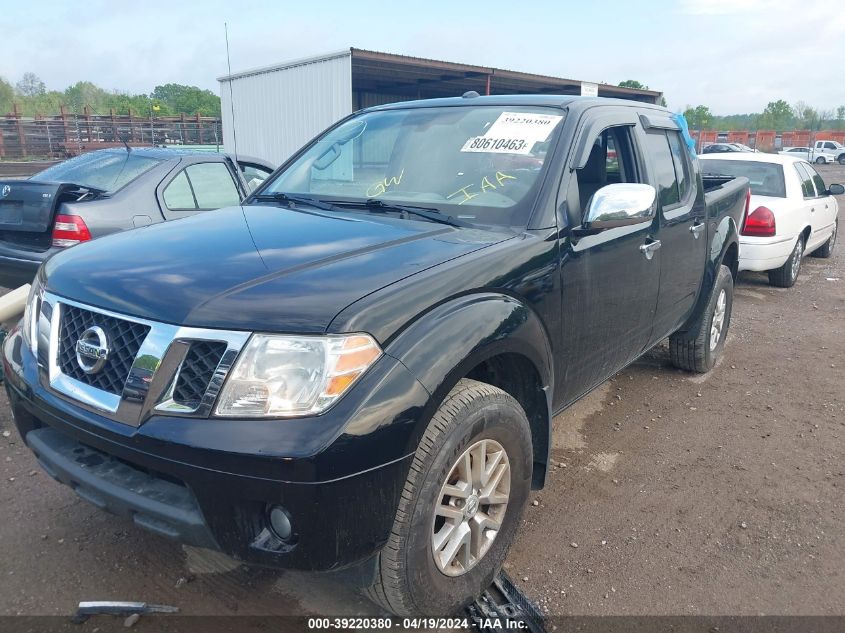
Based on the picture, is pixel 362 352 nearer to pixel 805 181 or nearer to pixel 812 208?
pixel 812 208

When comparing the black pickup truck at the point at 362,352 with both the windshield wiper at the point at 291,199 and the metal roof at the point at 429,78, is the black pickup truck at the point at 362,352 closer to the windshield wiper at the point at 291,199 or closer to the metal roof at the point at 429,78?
the windshield wiper at the point at 291,199

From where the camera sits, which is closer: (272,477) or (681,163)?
(272,477)

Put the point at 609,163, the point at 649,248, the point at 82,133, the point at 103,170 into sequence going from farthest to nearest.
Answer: the point at 82,133, the point at 103,170, the point at 609,163, the point at 649,248

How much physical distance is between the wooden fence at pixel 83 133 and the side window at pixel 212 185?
29.2 meters

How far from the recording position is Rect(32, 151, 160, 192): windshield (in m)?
5.63

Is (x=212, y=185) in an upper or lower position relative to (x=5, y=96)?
lower

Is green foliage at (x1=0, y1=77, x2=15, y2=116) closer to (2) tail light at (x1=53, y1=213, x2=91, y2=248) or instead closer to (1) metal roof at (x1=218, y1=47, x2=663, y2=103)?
(1) metal roof at (x1=218, y1=47, x2=663, y2=103)

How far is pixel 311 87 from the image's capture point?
1566 centimetres

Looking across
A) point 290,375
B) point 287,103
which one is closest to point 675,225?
point 290,375

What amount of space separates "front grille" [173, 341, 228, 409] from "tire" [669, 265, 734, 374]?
148 inches

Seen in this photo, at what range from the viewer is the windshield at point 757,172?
26.9 ft

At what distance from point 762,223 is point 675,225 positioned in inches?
181

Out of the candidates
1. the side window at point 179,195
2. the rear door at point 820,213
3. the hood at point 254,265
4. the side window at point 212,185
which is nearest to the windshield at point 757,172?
the rear door at point 820,213

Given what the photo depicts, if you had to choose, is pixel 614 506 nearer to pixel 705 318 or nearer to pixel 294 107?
pixel 705 318
